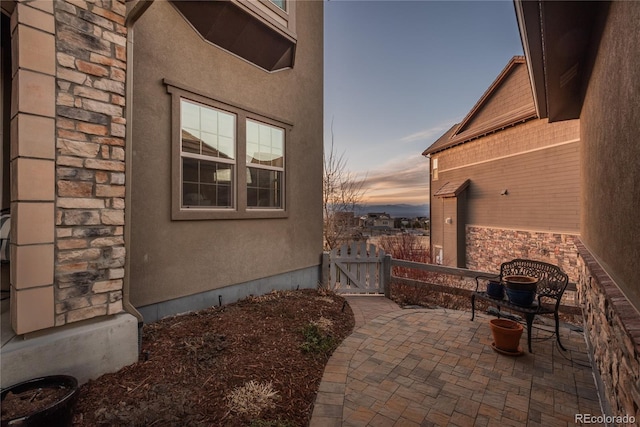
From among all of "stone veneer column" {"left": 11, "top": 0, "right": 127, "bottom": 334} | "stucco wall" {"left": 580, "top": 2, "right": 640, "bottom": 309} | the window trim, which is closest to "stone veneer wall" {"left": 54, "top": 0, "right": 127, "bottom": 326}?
"stone veneer column" {"left": 11, "top": 0, "right": 127, "bottom": 334}

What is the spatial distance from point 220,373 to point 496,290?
12.4 feet

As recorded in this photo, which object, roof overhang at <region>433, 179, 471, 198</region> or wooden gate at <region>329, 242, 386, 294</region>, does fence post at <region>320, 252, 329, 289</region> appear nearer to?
wooden gate at <region>329, 242, 386, 294</region>

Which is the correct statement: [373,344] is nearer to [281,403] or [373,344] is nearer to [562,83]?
[281,403]

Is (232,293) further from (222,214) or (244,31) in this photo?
(244,31)

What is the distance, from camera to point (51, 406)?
1.86 m

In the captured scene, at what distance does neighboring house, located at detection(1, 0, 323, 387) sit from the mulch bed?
0.36 m

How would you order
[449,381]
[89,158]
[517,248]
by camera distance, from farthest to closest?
1. [517,248]
2. [449,381]
3. [89,158]

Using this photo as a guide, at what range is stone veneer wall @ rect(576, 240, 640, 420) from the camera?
1445mm

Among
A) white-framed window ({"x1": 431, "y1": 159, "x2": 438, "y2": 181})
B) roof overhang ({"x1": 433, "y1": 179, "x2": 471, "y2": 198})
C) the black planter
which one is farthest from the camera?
white-framed window ({"x1": 431, "y1": 159, "x2": 438, "y2": 181})

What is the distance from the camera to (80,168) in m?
2.54

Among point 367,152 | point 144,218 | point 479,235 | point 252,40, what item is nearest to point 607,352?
point 144,218

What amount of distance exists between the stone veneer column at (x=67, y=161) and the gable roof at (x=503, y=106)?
12172 millimetres

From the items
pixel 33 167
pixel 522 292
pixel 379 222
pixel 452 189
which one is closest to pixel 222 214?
pixel 33 167

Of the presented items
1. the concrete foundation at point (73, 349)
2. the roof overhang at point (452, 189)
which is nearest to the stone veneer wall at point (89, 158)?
the concrete foundation at point (73, 349)
